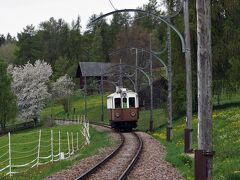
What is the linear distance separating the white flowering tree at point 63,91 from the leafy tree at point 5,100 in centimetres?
1842

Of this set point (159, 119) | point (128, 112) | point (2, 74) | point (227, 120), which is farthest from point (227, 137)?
point (2, 74)

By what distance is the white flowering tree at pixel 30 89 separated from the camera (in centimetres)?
8188

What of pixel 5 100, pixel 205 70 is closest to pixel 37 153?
pixel 205 70

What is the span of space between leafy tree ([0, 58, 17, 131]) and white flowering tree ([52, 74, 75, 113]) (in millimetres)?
18421

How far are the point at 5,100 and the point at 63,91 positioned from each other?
23599 mm

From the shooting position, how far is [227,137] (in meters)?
22.5

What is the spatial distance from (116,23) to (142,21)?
21.4ft

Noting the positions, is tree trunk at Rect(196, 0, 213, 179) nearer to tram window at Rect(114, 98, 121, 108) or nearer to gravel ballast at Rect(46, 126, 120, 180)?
gravel ballast at Rect(46, 126, 120, 180)

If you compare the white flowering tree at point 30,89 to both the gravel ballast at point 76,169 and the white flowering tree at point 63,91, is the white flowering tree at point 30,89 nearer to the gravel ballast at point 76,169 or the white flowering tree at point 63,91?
the white flowering tree at point 63,91

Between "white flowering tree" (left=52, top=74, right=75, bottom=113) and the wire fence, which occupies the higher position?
"white flowering tree" (left=52, top=74, right=75, bottom=113)

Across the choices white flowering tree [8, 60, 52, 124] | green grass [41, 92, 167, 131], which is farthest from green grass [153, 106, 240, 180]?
white flowering tree [8, 60, 52, 124]

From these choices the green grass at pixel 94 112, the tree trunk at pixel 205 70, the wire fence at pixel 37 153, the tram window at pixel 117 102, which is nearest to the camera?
the tree trunk at pixel 205 70

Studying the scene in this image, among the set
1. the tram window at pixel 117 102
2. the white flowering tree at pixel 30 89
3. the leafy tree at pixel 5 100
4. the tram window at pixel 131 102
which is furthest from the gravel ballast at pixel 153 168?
the white flowering tree at pixel 30 89

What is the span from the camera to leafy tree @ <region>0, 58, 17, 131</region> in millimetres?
71500
